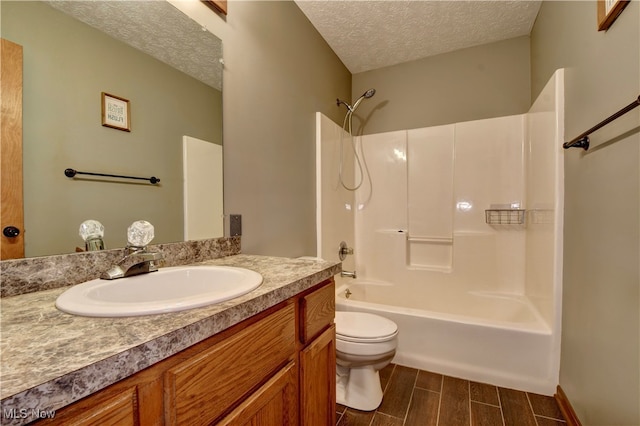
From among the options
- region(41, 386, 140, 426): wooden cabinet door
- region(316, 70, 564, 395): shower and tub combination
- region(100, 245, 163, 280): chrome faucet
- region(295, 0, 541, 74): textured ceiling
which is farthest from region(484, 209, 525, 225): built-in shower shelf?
region(41, 386, 140, 426): wooden cabinet door

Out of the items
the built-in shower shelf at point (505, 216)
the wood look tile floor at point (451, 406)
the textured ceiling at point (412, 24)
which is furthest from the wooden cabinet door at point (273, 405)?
the textured ceiling at point (412, 24)

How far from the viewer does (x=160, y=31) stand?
3.49 ft

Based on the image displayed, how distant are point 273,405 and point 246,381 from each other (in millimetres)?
155

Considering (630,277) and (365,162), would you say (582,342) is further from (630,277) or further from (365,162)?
(365,162)

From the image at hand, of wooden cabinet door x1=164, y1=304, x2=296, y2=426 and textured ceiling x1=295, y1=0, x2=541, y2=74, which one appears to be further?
textured ceiling x1=295, y1=0, x2=541, y2=74

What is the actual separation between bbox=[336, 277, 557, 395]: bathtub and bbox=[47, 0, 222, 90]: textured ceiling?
1.64m

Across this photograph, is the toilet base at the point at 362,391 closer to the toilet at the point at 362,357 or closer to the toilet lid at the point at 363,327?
the toilet at the point at 362,357

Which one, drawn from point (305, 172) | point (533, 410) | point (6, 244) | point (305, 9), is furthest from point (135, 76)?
point (533, 410)

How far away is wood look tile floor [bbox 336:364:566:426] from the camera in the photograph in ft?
4.67

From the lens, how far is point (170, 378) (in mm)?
488

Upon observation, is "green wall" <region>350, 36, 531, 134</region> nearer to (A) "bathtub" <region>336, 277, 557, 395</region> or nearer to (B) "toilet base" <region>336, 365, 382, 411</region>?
(A) "bathtub" <region>336, 277, 557, 395</region>

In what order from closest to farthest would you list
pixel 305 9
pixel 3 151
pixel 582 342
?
pixel 3 151 < pixel 582 342 < pixel 305 9

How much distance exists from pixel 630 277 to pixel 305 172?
64.1 inches

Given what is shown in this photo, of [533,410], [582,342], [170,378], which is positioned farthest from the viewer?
[533,410]
